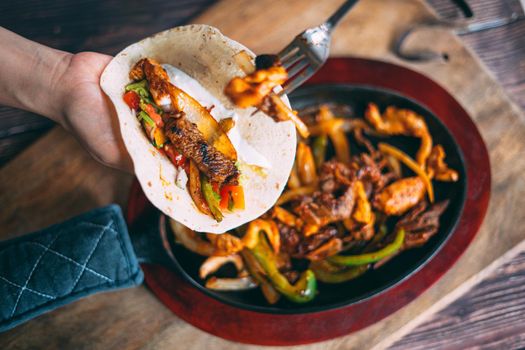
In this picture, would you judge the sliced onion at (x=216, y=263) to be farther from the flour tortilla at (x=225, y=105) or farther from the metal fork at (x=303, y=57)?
the metal fork at (x=303, y=57)

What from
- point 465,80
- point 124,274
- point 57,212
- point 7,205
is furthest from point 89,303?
point 465,80

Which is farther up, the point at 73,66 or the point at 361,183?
the point at 73,66

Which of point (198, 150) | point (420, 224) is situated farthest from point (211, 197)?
point (420, 224)

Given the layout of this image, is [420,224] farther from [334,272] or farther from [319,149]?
[319,149]

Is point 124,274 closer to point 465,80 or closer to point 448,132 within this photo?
point 448,132

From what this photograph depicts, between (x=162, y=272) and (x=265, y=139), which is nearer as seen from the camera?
(x=265, y=139)

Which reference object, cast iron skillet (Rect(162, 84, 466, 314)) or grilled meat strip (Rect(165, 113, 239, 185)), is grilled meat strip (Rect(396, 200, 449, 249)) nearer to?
cast iron skillet (Rect(162, 84, 466, 314))
